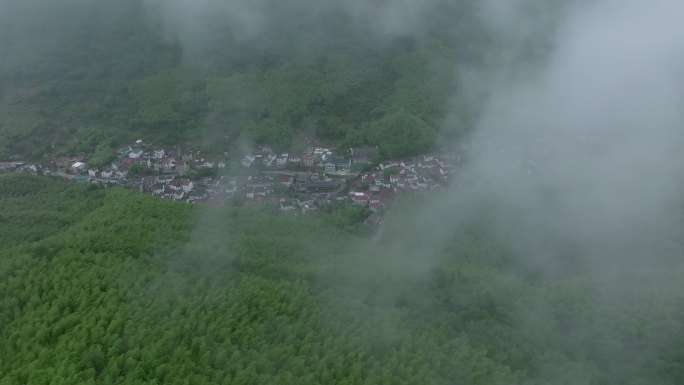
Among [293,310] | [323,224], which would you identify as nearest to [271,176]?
[323,224]

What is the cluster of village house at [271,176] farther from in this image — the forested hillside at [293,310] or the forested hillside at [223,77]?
the forested hillside at [293,310]

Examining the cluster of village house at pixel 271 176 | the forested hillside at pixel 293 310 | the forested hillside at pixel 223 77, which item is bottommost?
the forested hillside at pixel 293 310

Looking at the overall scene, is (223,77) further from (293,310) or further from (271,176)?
(293,310)

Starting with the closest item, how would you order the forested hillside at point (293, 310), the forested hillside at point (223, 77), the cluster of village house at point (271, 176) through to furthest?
the forested hillside at point (293, 310)
the cluster of village house at point (271, 176)
the forested hillside at point (223, 77)

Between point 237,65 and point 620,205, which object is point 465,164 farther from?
point 237,65

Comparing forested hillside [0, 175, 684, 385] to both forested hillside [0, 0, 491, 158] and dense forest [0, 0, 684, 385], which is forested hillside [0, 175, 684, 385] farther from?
forested hillside [0, 0, 491, 158]

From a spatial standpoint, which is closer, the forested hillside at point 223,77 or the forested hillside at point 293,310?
the forested hillside at point 293,310

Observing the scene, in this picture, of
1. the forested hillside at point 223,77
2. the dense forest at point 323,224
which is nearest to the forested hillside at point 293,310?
the dense forest at point 323,224

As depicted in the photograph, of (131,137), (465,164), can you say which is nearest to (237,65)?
(131,137)
